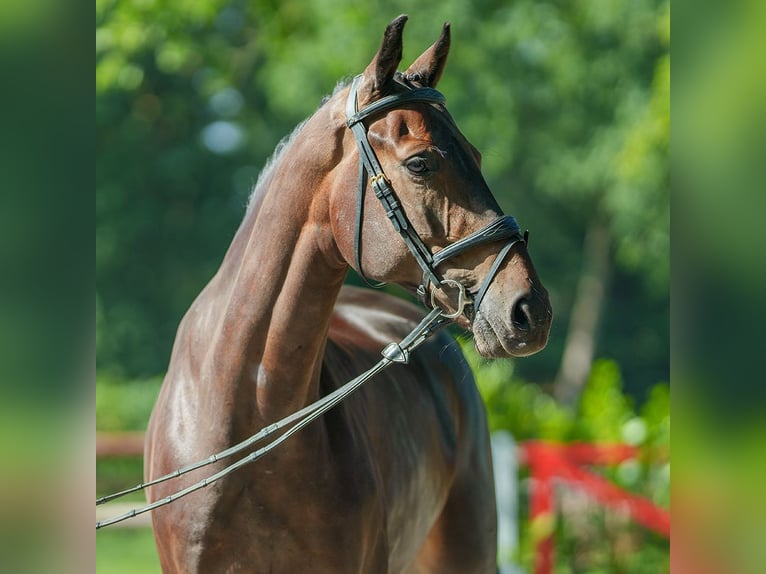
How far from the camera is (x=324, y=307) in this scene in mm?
2871

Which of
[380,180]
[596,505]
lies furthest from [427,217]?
[596,505]

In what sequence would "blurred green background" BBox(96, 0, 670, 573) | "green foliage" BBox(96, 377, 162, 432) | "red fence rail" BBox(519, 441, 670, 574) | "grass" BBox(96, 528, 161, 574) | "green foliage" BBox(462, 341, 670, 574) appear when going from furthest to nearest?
"green foliage" BBox(96, 377, 162, 432) → "blurred green background" BBox(96, 0, 670, 573) → "grass" BBox(96, 528, 161, 574) → "green foliage" BBox(462, 341, 670, 574) → "red fence rail" BBox(519, 441, 670, 574)

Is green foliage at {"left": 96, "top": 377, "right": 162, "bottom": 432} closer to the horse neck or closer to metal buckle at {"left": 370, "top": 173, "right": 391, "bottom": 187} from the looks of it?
the horse neck

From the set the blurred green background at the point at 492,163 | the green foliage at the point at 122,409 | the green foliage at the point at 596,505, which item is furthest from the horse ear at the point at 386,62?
the green foliage at the point at 122,409

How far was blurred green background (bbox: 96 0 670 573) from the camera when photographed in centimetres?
952

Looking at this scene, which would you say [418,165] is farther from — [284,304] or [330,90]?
[330,90]

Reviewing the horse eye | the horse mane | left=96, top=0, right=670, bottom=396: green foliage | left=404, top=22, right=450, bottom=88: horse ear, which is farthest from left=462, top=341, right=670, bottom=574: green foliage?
the horse eye

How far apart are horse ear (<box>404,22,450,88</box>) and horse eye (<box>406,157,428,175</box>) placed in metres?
0.38

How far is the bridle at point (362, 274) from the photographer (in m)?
2.56

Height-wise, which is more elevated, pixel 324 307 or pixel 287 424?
pixel 324 307

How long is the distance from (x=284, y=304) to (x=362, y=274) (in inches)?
9.5

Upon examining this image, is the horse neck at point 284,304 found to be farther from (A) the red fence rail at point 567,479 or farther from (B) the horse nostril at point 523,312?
(A) the red fence rail at point 567,479
